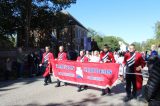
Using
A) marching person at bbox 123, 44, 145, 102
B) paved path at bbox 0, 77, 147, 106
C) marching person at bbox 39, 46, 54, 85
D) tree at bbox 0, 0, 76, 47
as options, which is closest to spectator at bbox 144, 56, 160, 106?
paved path at bbox 0, 77, 147, 106

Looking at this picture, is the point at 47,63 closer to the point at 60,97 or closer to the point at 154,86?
the point at 60,97

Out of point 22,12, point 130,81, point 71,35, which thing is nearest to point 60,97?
point 130,81

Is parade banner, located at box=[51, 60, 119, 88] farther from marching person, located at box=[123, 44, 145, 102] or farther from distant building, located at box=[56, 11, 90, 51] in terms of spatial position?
distant building, located at box=[56, 11, 90, 51]

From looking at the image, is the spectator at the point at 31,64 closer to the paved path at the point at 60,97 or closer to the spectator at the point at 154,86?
the paved path at the point at 60,97

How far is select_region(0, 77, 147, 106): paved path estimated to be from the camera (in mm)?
11016

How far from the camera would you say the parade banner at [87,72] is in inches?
488

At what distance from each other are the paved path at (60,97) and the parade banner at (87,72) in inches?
16.7

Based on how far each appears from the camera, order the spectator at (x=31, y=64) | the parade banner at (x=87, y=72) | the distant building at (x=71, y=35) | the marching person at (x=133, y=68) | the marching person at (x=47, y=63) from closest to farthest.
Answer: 1. the marching person at (x=133, y=68)
2. the parade banner at (x=87, y=72)
3. the marching person at (x=47, y=63)
4. the spectator at (x=31, y=64)
5. the distant building at (x=71, y=35)

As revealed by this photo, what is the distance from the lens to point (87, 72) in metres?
13.5

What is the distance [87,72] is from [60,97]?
181 cm

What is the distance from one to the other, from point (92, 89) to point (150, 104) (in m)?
9.05

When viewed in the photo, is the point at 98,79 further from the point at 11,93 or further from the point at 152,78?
the point at 152,78

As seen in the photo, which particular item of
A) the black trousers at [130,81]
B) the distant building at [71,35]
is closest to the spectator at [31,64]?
the black trousers at [130,81]

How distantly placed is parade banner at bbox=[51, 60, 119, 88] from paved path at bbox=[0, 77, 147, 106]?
42 centimetres
